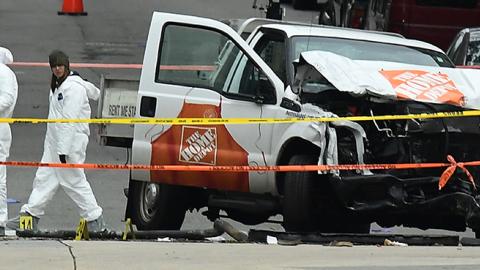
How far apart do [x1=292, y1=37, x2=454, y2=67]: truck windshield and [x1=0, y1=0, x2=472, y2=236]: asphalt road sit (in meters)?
2.02

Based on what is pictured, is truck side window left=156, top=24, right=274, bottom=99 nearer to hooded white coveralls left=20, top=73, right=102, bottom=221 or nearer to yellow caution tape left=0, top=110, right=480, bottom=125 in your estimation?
yellow caution tape left=0, top=110, right=480, bottom=125

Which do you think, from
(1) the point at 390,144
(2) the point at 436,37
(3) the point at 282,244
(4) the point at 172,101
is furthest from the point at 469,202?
(2) the point at 436,37

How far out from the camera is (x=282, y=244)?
9.70 metres

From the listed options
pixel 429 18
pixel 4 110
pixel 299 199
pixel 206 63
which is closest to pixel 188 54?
pixel 206 63

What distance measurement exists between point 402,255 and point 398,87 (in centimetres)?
150

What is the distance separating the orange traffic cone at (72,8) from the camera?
2719 cm

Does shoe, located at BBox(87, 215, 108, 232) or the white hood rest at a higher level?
the white hood

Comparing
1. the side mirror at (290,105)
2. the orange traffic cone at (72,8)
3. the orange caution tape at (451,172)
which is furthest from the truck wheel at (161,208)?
the orange traffic cone at (72,8)

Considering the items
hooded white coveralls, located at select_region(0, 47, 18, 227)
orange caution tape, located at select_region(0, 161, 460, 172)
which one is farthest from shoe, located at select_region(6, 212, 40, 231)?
orange caution tape, located at select_region(0, 161, 460, 172)

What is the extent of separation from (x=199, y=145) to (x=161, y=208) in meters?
1.01

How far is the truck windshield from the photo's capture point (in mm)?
10805

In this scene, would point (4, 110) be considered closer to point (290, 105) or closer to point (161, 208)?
point (161, 208)

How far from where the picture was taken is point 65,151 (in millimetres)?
11172

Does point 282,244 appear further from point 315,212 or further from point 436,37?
point 436,37
